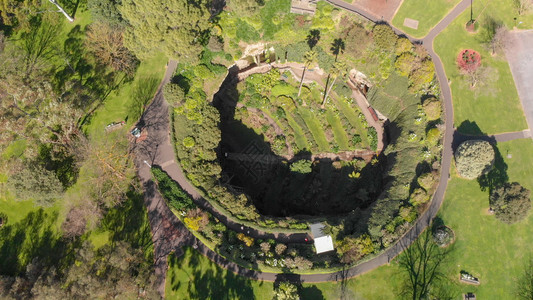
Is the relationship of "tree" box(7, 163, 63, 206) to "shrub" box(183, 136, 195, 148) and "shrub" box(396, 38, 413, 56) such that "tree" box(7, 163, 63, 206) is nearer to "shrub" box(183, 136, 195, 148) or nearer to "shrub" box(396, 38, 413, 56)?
"shrub" box(183, 136, 195, 148)

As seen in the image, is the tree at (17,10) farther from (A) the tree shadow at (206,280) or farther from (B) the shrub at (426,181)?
(B) the shrub at (426,181)

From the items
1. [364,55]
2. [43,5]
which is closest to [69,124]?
[43,5]

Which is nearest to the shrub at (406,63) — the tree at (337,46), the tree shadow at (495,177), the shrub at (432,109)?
the shrub at (432,109)

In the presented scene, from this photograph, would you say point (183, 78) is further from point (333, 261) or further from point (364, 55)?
point (333, 261)

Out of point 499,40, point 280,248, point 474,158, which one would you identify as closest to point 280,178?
point 280,248

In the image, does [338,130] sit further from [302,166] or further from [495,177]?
[495,177]

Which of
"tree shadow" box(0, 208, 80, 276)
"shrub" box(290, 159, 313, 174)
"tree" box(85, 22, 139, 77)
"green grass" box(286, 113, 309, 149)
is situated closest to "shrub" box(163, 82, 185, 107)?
"tree" box(85, 22, 139, 77)
